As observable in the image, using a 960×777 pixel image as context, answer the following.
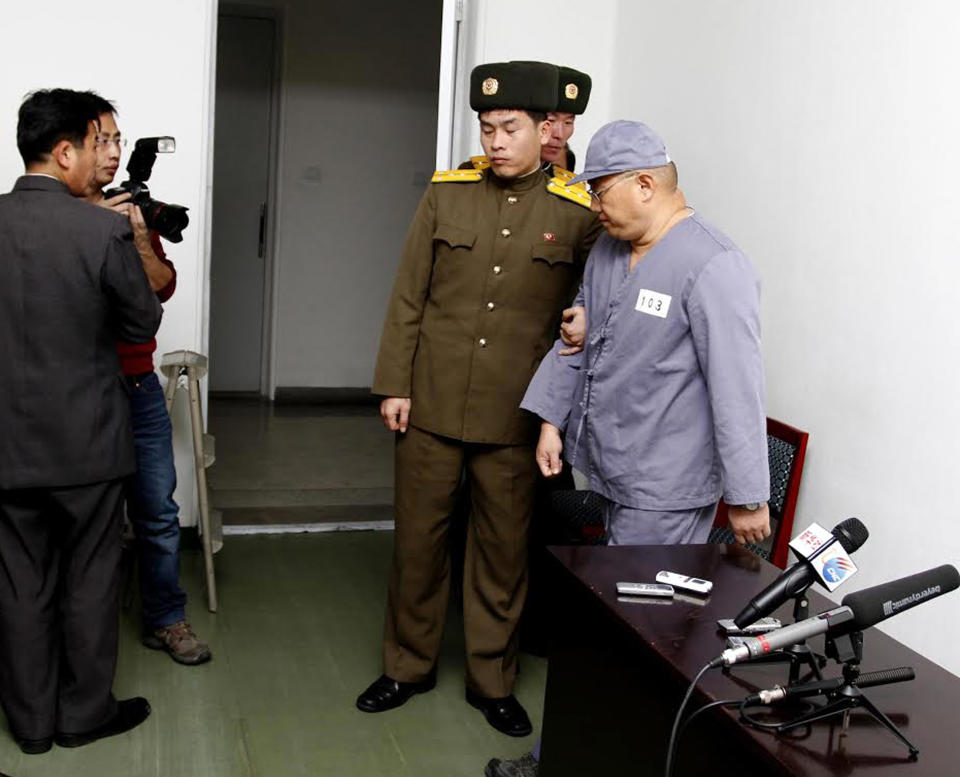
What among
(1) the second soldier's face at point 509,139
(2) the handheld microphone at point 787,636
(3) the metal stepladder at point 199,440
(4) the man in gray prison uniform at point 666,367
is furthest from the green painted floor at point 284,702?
(1) the second soldier's face at point 509,139

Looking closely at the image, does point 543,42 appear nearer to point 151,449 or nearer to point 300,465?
point 151,449

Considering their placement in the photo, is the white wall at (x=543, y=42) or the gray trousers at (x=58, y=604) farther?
the white wall at (x=543, y=42)

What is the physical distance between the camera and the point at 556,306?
3076mm

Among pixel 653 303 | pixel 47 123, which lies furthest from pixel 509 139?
pixel 47 123

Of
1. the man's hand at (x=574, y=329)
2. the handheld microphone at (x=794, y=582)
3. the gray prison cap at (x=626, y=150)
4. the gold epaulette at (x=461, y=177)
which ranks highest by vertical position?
the gray prison cap at (x=626, y=150)

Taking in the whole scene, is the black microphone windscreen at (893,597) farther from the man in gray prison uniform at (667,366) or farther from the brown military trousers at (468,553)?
the brown military trousers at (468,553)

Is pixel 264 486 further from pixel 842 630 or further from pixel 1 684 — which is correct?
pixel 842 630

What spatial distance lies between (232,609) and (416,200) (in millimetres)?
4139

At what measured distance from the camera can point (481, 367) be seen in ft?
9.93

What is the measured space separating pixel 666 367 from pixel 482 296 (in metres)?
0.73

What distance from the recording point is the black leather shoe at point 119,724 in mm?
2902

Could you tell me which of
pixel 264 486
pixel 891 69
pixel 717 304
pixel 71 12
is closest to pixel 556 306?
pixel 717 304

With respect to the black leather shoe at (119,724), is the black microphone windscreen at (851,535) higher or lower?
higher

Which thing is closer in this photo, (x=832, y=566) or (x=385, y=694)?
(x=832, y=566)
